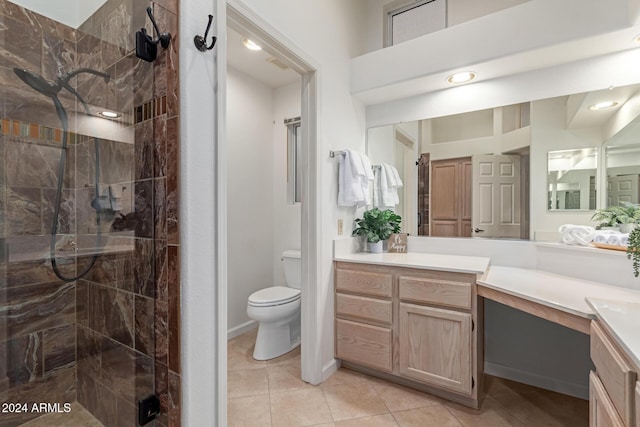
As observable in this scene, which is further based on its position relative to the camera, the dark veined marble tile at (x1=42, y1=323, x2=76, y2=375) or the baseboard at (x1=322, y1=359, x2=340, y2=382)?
the baseboard at (x1=322, y1=359, x2=340, y2=382)

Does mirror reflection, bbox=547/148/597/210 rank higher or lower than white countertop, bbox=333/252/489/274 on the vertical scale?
higher

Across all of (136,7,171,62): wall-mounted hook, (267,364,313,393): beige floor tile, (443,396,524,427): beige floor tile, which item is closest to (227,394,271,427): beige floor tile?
(267,364,313,393): beige floor tile

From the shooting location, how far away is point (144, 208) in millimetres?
1186

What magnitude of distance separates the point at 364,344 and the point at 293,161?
1945 millimetres

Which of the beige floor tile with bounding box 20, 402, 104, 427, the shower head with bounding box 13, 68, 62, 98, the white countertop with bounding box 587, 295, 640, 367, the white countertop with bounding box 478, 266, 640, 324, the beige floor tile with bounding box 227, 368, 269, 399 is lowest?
the beige floor tile with bounding box 227, 368, 269, 399

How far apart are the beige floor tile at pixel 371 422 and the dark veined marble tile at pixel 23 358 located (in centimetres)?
152

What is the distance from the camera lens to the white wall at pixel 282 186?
→ 308cm

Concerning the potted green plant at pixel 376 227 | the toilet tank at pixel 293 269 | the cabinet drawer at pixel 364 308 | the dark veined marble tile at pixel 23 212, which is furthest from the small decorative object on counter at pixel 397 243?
the dark veined marble tile at pixel 23 212

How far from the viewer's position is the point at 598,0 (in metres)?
1.57

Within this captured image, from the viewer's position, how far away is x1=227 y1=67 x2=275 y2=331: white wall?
2741 millimetres

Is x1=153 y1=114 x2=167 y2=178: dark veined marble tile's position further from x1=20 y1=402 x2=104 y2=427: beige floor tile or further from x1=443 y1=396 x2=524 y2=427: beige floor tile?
x1=443 y1=396 x2=524 y2=427: beige floor tile

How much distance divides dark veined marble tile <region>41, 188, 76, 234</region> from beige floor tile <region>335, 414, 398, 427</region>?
5.68 ft

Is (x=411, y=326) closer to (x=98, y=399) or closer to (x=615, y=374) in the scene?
(x=615, y=374)

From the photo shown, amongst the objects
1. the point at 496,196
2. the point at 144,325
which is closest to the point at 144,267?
the point at 144,325
